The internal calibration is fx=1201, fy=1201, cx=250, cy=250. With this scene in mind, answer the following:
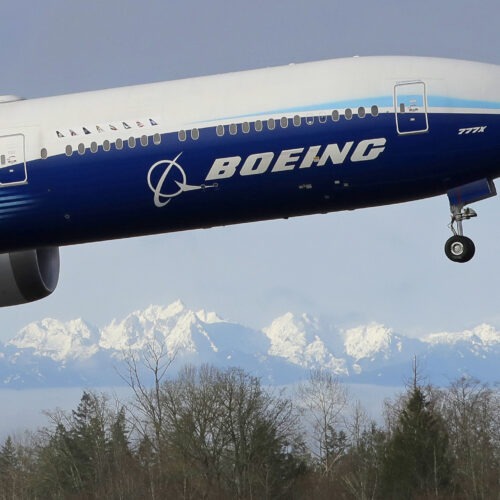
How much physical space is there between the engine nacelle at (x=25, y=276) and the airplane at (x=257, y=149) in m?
3.61

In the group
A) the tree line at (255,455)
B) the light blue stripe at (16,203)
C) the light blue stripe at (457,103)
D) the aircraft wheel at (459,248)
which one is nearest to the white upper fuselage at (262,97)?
the light blue stripe at (457,103)

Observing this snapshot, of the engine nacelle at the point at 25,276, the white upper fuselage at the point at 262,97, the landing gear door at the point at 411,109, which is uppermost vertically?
the white upper fuselage at the point at 262,97

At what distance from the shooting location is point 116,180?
128 feet

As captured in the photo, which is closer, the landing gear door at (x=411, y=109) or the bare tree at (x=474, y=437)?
the landing gear door at (x=411, y=109)

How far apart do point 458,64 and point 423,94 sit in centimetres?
173

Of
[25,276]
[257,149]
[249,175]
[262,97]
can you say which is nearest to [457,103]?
[262,97]

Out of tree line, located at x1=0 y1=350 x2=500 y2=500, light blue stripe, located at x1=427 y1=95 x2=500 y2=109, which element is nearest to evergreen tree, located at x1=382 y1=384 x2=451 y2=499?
tree line, located at x1=0 y1=350 x2=500 y2=500

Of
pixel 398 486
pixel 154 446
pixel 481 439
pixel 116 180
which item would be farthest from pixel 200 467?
pixel 116 180

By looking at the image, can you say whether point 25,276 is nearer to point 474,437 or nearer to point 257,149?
point 257,149

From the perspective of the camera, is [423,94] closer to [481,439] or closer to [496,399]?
[481,439]

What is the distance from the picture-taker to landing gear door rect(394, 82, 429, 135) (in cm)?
3691

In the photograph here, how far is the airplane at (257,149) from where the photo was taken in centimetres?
3700

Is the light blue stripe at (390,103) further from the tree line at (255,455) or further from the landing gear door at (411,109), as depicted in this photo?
the tree line at (255,455)

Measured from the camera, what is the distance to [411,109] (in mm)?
37000
